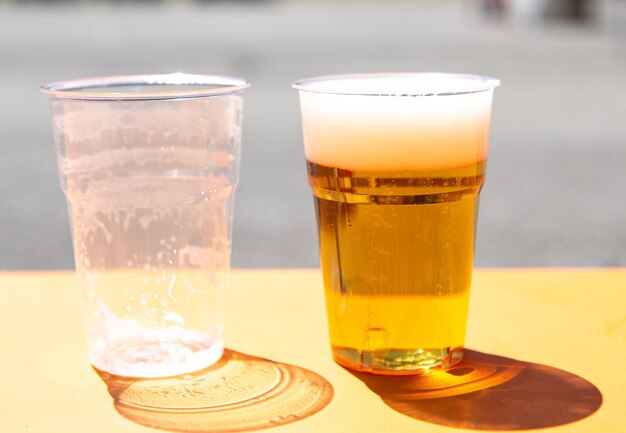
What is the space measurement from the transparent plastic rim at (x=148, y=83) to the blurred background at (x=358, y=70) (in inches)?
40.0

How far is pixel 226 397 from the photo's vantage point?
82 centimetres

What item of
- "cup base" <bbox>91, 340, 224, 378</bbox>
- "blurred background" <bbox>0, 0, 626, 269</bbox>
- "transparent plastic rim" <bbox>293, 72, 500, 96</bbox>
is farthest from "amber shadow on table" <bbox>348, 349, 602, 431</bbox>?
"blurred background" <bbox>0, 0, 626, 269</bbox>

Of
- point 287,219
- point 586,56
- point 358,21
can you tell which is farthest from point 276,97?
point 358,21

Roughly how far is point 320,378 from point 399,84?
304mm

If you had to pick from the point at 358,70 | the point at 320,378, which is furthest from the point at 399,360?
the point at 358,70

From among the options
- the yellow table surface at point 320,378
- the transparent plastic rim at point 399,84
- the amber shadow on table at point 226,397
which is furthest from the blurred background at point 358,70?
the amber shadow on table at point 226,397

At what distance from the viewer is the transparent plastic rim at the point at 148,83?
Result: 81 centimetres

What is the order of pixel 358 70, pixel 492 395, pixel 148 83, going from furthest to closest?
1. pixel 358 70
2. pixel 148 83
3. pixel 492 395

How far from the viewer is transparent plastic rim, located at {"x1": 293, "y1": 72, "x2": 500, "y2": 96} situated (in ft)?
2.68

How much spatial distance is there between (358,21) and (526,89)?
452 inches

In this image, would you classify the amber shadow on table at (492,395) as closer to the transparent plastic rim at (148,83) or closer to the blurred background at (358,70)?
the transparent plastic rim at (148,83)

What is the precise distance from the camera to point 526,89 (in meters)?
7.95

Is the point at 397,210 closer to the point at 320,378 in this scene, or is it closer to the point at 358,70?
the point at 320,378

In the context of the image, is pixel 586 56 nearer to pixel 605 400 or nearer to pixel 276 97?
pixel 276 97
